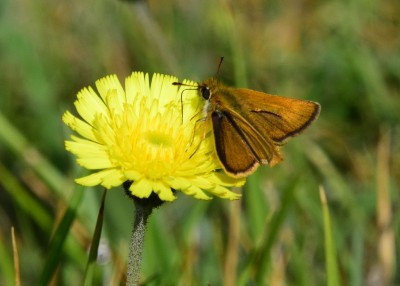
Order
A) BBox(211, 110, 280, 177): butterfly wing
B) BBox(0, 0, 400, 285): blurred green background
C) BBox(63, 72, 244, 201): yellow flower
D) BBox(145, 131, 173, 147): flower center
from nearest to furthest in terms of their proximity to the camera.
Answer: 1. BBox(63, 72, 244, 201): yellow flower
2. BBox(211, 110, 280, 177): butterfly wing
3. BBox(145, 131, 173, 147): flower center
4. BBox(0, 0, 400, 285): blurred green background

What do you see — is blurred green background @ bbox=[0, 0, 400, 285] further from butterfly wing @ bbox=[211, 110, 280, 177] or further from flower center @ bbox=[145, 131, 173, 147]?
butterfly wing @ bbox=[211, 110, 280, 177]

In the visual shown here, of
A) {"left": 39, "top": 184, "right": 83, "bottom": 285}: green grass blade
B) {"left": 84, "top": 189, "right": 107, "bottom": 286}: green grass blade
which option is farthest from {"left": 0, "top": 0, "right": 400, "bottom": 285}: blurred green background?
{"left": 84, "top": 189, "right": 107, "bottom": 286}: green grass blade

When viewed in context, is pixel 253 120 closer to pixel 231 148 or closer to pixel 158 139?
pixel 231 148

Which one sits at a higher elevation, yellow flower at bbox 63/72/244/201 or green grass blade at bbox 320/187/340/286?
yellow flower at bbox 63/72/244/201

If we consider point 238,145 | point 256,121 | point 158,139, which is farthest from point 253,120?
point 158,139

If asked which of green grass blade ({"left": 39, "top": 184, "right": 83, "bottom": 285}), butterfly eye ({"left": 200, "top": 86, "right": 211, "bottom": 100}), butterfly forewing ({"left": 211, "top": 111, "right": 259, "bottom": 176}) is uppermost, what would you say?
butterfly eye ({"left": 200, "top": 86, "right": 211, "bottom": 100})

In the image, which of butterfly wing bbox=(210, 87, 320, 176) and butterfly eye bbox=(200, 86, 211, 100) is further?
butterfly eye bbox=(200, 86, 211, 100)
